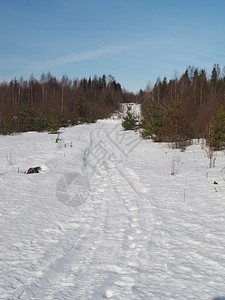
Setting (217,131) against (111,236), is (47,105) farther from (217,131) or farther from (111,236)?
(111,236)

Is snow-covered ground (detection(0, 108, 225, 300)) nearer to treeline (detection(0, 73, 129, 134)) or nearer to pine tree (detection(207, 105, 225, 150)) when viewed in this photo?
pine tree (detection(207, 105, 225, 150))

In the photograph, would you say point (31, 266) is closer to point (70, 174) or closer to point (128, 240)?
point (128, 240)

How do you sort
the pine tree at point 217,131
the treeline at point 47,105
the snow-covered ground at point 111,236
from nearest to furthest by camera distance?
the snow-covered ground at point 111,236 → the pine tree at point 217,131 → the treeline at point 47,105

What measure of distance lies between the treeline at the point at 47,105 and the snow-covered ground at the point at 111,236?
1405 cm

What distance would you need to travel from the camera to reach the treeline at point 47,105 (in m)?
19.9

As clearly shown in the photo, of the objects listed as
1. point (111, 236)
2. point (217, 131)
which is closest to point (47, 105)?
point (217, 131)

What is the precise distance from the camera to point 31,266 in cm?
260

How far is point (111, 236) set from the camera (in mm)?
3338

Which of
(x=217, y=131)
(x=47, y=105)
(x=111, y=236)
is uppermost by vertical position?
(x=47, y=105)

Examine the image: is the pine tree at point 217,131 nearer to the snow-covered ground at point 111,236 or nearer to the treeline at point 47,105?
the snow-covered ground at point 111,236

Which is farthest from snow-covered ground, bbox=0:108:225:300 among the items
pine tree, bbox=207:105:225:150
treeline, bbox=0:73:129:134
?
treeline, bbox=0:73:129:134

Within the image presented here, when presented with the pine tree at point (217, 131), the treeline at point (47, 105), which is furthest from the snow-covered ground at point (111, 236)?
the treeline at point (47, 105)

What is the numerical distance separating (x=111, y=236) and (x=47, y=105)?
2851 cm

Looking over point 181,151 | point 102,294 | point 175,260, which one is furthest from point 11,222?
point 181,151
